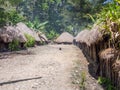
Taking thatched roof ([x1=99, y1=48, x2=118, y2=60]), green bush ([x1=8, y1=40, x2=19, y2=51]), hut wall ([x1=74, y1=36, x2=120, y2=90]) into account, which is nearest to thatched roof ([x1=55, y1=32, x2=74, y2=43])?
green bush ([x1=8, y1=40, x2=19, y2=51])

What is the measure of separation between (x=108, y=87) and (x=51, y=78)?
76.9 inches

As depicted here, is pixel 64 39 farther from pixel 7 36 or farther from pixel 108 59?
pixel 108 59

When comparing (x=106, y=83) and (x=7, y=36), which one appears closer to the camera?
(x=106, y=83)

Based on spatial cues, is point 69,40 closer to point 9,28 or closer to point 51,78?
point 9,28

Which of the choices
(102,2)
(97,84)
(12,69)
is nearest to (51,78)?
(97,84)

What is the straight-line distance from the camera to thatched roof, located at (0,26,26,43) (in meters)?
17.6

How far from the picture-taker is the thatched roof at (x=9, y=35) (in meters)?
17.6

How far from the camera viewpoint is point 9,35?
18.2m

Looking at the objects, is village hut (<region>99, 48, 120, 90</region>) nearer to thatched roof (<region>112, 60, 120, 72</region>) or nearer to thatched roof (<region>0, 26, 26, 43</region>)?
thatched roof (<region>112, 60, 120, 72</region>)

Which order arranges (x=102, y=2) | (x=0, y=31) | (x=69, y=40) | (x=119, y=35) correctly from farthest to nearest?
(x=69, y=40)
(x=102, y=2)
(x=0, y=31)
(x=119, y=35)

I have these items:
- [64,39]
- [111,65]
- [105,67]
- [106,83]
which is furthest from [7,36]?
[64,39]

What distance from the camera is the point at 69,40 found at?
122ft

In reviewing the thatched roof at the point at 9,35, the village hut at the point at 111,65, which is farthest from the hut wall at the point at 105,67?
the thatched roof at the point at 9,35

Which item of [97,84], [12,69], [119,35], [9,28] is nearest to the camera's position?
[119,35]
